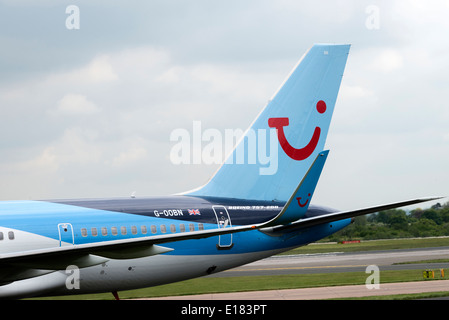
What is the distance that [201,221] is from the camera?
24.4 m

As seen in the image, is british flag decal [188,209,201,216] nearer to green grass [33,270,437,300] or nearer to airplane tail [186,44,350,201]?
airplane tail [186,44,350,201]

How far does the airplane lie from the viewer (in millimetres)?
19266

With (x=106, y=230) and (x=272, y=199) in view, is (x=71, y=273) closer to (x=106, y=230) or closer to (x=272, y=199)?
(x=106, y=230)

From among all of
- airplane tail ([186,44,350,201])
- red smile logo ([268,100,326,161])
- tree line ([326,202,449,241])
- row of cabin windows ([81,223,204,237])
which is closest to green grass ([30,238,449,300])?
airplane tail ([186,44,350,201])

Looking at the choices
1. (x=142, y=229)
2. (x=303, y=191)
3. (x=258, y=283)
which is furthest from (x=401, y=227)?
(x=303, y=191)

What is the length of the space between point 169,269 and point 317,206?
6.39 m

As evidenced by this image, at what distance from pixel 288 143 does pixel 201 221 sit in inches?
205

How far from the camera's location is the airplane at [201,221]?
1927 centimetres

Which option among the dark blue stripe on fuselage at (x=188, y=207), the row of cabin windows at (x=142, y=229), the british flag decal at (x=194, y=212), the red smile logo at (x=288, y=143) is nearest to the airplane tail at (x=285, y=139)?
the red smile logo at (x=288, y=143)

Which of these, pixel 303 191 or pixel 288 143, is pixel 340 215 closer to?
pixel 303 191

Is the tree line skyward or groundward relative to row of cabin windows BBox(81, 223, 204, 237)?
groundward

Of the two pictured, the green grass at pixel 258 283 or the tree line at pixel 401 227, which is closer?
the green grass at pixel 258 283

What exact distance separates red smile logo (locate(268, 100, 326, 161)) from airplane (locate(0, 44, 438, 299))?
4 centimetres

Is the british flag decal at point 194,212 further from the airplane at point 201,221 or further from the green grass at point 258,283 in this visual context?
the green grass at point 258,283
